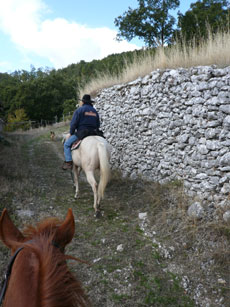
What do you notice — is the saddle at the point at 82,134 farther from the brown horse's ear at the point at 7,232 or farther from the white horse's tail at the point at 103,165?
the brown horse's ear at the point at 7,232

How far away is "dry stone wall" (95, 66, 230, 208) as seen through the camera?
13.2 ft

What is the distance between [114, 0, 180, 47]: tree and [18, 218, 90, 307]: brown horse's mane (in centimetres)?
2439

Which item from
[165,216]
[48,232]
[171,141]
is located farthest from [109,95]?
[48,232]

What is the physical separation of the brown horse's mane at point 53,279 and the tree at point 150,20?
80.0 feet

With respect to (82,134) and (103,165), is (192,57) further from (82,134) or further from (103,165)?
(103,165)

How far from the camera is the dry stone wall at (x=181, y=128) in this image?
4020mm

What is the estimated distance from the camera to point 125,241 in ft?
12.6

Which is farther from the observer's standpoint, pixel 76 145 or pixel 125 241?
pixel 76 145

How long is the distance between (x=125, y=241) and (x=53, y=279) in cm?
307

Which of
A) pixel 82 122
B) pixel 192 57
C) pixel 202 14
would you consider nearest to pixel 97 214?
pixel 82 122

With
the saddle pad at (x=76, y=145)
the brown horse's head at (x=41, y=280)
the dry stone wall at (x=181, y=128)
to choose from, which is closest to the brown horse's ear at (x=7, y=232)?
the brown horse's head at (x=41, y=280)

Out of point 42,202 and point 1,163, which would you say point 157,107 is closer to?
point 42,202

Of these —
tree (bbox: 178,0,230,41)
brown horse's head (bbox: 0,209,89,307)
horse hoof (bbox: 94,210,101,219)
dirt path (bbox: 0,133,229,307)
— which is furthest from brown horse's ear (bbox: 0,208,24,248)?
tree (bbox: 178,0,230,41)

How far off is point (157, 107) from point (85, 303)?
4971mm
